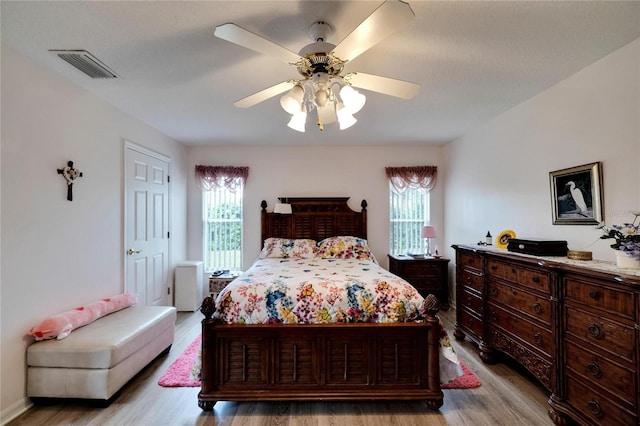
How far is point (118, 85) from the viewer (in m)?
2.65

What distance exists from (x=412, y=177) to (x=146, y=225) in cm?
385

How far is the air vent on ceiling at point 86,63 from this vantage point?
2.12 meters

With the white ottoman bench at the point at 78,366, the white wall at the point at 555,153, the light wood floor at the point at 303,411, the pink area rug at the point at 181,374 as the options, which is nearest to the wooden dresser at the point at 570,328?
the light wood floor at the point at 303,411

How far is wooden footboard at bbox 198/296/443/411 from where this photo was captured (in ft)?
7.12

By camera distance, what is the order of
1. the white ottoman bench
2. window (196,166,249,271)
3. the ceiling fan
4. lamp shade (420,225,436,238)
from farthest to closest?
window (196,166,249,271) < lamp shade (420,225,436,238) < the white ottoman bench < the ceiling fan

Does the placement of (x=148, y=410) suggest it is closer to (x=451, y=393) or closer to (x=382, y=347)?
(x=382, y=347)

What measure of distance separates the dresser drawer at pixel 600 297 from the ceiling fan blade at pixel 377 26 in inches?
70.2

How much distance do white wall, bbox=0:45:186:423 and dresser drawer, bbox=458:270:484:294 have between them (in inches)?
145

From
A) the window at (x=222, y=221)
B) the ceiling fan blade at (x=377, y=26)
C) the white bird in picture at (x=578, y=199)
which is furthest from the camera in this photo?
the window at (x=222, y=221)

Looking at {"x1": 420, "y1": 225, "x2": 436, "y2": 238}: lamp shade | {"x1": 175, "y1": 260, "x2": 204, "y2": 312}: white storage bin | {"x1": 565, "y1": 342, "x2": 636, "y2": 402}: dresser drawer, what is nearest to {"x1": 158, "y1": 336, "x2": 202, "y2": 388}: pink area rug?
{"x1": 175, "y1": 260, "x2": 204, "y2": 312}: white storage bin

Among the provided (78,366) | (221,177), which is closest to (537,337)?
(78,366)

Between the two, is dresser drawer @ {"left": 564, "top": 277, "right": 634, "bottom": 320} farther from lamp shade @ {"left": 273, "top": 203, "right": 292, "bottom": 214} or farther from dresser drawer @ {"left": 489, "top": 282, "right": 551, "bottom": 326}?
lamp shade @ {"left": 273, "top": 203, "right": 292, "bottom": 214}

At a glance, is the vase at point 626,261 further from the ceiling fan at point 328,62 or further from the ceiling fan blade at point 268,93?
the ceiling fan blade at point 268,93

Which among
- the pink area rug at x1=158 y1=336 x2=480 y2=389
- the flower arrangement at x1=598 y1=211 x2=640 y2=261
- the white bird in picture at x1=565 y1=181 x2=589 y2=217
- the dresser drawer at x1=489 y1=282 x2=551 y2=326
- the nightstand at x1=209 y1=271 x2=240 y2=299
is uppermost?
the white bird in picture at x1=565 y1=181 x2=589 y2=217
